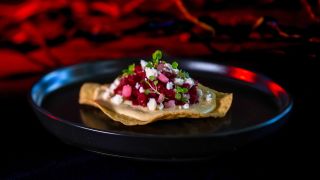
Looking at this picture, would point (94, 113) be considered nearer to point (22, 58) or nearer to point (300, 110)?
point (300, 110)

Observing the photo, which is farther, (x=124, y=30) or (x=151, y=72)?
(x=124, y=30)

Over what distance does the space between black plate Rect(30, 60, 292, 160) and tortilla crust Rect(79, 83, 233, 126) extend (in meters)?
0.03

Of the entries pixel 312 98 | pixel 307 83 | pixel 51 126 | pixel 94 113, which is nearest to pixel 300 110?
pixel 312 98

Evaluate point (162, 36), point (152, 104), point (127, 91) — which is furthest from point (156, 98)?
point (162, 36)

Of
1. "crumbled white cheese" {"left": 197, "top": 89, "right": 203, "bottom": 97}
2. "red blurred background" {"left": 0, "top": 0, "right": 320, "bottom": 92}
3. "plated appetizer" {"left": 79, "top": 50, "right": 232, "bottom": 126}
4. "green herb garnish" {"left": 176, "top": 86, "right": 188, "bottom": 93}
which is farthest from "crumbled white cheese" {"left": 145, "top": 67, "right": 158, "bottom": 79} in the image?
"red blurred background" {"left": 0, "top": 0, "right": 320, "bottom": 92}

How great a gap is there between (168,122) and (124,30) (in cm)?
173

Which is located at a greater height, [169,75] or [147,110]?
[169,75]

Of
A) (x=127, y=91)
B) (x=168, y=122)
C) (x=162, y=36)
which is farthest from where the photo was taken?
(x=162, y=36)

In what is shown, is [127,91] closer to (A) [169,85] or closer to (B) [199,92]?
(A) [169,85]

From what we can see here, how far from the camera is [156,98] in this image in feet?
6.30

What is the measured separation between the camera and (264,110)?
2043mm

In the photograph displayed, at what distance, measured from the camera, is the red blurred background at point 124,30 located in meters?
3.25

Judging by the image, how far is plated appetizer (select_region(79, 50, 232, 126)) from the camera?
6.17 feet

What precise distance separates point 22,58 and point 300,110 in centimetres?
194
